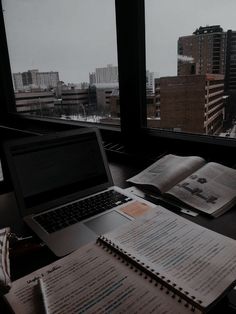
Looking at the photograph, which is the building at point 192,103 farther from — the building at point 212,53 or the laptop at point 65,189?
the laptop at point 65,189

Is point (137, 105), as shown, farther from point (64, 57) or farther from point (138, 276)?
point (138, 276)

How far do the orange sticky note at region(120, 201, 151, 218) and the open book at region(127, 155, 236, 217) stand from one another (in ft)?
0.37

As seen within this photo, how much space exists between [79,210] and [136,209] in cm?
17

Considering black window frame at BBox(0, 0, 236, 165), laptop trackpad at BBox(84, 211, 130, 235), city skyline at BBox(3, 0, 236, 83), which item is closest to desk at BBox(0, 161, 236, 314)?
laptop trackpad at BBox(84, 211, 130, 235)

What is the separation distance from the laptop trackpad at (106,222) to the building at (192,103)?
73 cm

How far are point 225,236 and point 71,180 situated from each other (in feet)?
1.64

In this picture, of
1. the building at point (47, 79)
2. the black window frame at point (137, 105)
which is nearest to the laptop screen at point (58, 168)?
the black window frame at point (137, 105)

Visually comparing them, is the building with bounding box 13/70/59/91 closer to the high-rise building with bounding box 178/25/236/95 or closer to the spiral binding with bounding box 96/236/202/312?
the high-rise building with bounding box 178/25/236/95

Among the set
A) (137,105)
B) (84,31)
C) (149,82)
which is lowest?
(137,105)

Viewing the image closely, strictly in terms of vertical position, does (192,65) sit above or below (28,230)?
above

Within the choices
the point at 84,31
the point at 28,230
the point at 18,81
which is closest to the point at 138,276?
the point at 28,230

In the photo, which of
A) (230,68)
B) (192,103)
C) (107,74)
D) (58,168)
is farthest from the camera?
(107,74)

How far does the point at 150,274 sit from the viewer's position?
1.80 feet

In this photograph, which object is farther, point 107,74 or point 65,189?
point 107,74
